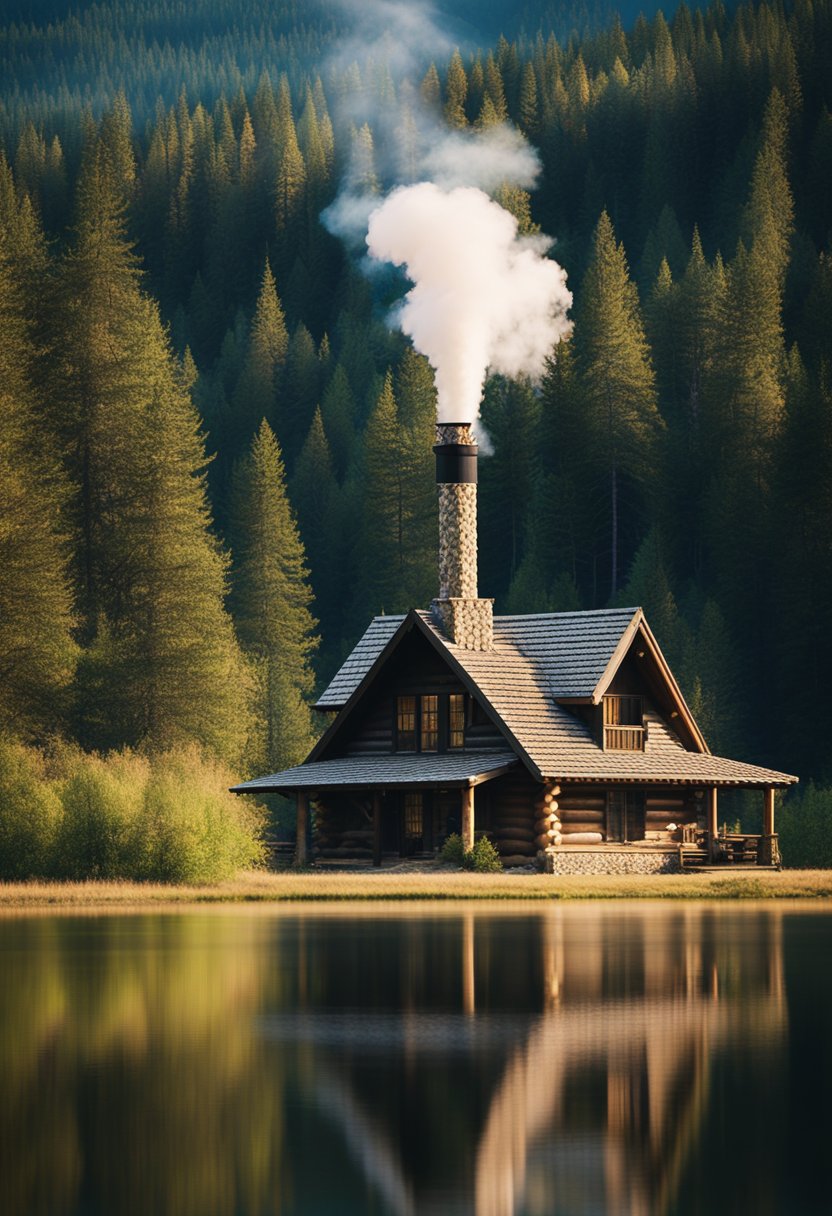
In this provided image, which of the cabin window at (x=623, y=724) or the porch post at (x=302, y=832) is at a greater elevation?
the cabin window at (x=623, y=724)

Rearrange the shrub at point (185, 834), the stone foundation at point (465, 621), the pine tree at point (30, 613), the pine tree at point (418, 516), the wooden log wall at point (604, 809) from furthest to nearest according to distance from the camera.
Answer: the pine tree at point (418, 516) < the pine tree at point (30, 613) < the stone foundation at point (465, 621) < the wooden log wall at point (604, 809) < the shrub at point (185, 834)

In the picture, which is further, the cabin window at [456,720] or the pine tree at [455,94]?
the pine tree at [455,94]

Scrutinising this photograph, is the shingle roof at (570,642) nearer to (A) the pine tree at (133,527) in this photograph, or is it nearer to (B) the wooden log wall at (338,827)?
(B) the wooden log wall at (338,827)

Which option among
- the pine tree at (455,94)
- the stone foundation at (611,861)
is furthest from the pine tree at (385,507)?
the pine tree at (455,94)

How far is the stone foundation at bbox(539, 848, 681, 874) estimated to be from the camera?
5134 cm

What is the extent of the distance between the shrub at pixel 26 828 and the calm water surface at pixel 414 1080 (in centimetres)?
1574

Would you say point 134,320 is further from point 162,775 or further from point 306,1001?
point 306,1001

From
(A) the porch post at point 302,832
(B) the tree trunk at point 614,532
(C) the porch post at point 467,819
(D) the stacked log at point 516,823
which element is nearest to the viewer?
(C) the porch post at point 467,819

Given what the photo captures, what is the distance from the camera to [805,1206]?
41.0 ft

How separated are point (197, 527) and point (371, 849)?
21765 millimetres

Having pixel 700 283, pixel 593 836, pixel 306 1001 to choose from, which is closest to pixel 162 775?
pixel 593 836

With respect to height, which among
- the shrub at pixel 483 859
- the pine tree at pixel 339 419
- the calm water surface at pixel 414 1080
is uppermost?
the pine tree at pixel 339 419

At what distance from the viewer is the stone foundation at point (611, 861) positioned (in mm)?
51344

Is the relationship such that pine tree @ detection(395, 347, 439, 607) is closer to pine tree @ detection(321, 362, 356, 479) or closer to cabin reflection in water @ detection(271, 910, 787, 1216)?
pine tree @ detection(321, 362, 356, 479)
